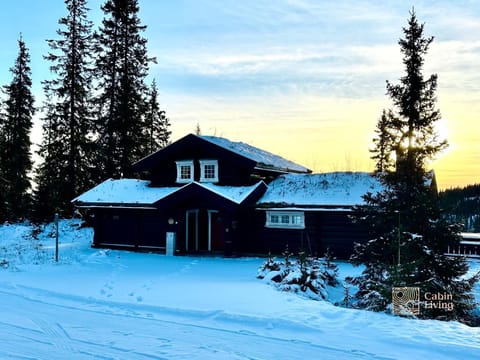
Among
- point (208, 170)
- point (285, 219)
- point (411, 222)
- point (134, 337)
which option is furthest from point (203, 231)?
point (134, 337)

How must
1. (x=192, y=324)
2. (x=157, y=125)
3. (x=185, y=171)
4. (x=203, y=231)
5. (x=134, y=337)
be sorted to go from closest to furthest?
(x=134, y=337) < (x=192, y=324) < (x=203, y=231) < (x=185, y=171) < (x=157, y=125)

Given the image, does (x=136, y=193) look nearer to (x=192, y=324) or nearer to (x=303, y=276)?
(x=303, y=276)

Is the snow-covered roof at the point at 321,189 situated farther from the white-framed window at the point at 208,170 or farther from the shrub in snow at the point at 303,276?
the shrub in snow at the point at 303,276

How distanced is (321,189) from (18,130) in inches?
1072

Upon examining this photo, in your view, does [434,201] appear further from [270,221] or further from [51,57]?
[51,57]

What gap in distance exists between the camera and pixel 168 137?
46531 millimetres

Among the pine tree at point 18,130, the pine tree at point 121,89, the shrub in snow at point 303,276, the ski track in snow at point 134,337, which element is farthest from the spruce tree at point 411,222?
the pine tree at point 18,130

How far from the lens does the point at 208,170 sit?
2430 centimetres

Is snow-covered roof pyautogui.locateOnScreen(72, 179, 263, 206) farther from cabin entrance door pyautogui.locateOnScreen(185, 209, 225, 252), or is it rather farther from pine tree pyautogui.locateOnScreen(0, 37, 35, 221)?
pine tree pyautogui.locateOnScreen(0, 37, 35, 221)

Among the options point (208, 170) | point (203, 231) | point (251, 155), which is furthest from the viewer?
point (251, 155)

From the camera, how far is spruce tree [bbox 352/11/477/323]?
36.9 feet

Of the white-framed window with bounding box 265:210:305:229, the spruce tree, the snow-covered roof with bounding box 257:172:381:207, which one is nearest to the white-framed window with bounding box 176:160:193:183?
the snow-covered roof with bounding box 257:172:381:207

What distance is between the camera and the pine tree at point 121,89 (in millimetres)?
33562

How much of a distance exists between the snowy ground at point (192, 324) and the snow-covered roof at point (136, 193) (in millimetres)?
6822
